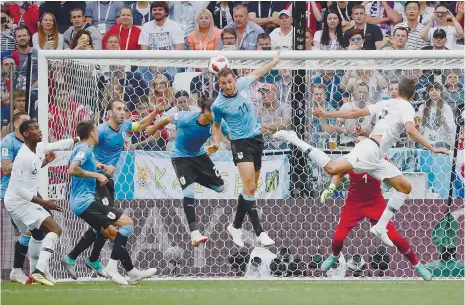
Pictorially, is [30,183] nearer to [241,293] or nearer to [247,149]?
[247,149]

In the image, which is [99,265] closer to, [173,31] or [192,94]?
[192,94]

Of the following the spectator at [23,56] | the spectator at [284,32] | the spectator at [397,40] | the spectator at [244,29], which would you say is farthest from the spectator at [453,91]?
the spectator at [23,56]

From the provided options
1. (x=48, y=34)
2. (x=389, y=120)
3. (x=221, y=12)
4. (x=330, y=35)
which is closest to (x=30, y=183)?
(x=389, y=120)

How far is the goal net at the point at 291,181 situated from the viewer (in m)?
15.1

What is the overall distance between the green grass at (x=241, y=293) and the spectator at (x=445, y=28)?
16.6ft

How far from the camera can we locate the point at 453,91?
15734 mm

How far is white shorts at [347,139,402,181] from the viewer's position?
13.3 metres

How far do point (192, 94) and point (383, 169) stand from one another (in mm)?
3881

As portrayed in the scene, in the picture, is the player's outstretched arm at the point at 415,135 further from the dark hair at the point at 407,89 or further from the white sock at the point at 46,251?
the white sock at the point at 46,251

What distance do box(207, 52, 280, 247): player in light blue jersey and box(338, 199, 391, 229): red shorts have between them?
4.16 feet

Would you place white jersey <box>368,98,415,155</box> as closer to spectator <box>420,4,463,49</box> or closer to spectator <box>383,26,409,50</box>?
spectator <box>383,26,409,50</box>

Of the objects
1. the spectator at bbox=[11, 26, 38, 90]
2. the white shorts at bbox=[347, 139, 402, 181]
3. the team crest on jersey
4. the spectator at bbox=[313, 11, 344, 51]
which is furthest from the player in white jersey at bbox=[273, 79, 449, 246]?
the spectator at bbox=[11, 26, 38, 90]

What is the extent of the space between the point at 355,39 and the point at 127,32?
13.3 ft

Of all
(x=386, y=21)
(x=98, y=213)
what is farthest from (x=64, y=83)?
(x=386, y=21)
